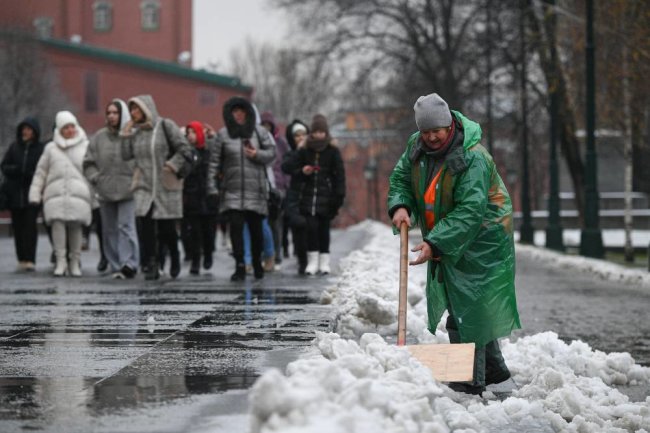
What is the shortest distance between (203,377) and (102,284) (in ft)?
24.8

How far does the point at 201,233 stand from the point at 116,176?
2.34 meters

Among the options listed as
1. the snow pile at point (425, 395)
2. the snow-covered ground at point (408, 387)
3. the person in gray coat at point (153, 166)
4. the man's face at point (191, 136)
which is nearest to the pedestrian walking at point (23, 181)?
the man's face at point (191, 136)

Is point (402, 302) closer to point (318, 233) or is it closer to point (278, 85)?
point (318, 233)

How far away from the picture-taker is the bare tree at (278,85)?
280 ft

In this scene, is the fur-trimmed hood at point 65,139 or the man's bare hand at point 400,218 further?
the fur-trimmed hood at point 65,139

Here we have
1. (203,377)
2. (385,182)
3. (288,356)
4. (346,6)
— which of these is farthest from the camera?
(385,182)

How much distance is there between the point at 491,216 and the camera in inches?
289

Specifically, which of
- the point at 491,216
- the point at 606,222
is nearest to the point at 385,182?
the point at 606,222

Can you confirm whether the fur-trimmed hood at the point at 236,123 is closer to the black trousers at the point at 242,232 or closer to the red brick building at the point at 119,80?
the black trousers at the point at 242,232

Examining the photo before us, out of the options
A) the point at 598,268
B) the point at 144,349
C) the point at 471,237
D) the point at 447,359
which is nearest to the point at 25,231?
the point at 598,268

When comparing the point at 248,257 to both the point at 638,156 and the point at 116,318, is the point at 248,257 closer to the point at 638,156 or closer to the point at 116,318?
the point at 116,318

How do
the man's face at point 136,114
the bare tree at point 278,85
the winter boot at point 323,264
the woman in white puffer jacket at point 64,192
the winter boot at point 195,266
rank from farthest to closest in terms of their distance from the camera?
the bare tree at point 278,85 → the winter boot at point 195,266 → the woman in white puffer jacket at point 64,192 → the winter boot at point 323,264 → the man's face at point 136,114

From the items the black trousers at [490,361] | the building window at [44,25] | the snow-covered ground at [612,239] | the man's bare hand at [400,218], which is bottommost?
the snow-covered ground at [612,239]

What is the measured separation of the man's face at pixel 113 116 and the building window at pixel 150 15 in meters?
62.4
